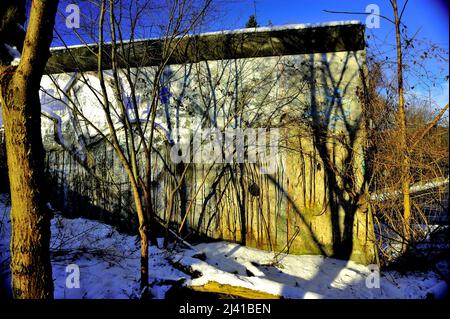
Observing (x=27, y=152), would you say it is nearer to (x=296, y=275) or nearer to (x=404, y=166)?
(x=296, y=275)

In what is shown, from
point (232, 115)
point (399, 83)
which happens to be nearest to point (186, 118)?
point (232, 115)

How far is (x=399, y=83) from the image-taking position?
156 inches

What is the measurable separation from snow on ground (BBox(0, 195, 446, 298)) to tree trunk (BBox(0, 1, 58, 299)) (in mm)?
910

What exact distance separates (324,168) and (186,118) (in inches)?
107

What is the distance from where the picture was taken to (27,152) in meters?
2.35

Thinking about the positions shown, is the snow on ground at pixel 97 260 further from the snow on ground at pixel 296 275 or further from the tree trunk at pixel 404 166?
the tree trunk at pixel 404 166

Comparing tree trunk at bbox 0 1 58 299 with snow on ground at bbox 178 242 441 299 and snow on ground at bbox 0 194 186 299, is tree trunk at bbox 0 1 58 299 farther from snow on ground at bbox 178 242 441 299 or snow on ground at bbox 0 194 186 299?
snow on ground at bbox 178 242 441 299

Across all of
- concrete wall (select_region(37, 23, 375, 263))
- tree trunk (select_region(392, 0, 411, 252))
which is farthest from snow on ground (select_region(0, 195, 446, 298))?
tree trunk (select_region(392, 0, 411, 252))

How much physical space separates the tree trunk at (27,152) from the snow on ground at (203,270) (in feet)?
2.98

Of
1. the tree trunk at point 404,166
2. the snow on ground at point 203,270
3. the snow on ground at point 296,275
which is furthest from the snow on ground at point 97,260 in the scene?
the tree trunk at point 404,166

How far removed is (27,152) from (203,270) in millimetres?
2531

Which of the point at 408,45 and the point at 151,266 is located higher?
the point at 408,45

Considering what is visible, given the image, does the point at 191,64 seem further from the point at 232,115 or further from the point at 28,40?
the point at 28,40

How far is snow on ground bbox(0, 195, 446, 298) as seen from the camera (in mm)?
3320
